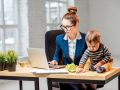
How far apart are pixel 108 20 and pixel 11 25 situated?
356cm

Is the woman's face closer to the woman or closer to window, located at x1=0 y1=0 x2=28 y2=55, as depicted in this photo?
the woman

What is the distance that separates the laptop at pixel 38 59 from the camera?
8.52ft

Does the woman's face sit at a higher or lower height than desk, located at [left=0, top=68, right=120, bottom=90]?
higher

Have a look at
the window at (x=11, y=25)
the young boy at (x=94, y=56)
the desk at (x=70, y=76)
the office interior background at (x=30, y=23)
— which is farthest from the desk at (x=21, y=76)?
the window at (x=11, y=25)

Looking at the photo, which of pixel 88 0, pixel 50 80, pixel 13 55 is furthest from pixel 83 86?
pixel 88 0

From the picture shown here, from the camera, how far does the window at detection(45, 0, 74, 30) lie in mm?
6828

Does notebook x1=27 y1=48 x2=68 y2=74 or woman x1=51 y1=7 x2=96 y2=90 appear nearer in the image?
notebook x1=27 y1=48 x2=68 y2=74

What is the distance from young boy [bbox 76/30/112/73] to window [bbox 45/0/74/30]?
13.7ft

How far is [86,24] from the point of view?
8.50 meters

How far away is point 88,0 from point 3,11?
3.72 meters

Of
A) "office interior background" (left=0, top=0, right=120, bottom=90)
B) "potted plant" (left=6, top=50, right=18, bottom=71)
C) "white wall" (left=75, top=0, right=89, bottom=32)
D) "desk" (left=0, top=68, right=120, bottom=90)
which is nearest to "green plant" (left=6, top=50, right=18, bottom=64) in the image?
"potted plant" (left=6, top=50, right=18, bottom=71)

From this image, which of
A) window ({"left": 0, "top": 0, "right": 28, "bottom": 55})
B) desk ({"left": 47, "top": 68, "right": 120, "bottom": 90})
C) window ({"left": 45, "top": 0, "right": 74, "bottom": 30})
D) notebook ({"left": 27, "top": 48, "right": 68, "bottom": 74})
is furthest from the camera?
window ({"left": 45, "top": 0, "right": 74, "bottom": 30})

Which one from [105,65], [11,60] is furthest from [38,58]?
[105,65]

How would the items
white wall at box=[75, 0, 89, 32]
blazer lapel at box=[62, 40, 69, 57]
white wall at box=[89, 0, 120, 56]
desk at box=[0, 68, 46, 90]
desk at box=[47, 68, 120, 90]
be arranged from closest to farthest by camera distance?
desk at box=[47, 68, 120, 90]
desk at box=[0, 68, 46, 90]
blazer lapel at box=[62, 40, 69, 57]
white wall at box=[75, 0, 89, 32]
white wall at box=[89, 0, 120, 56]
